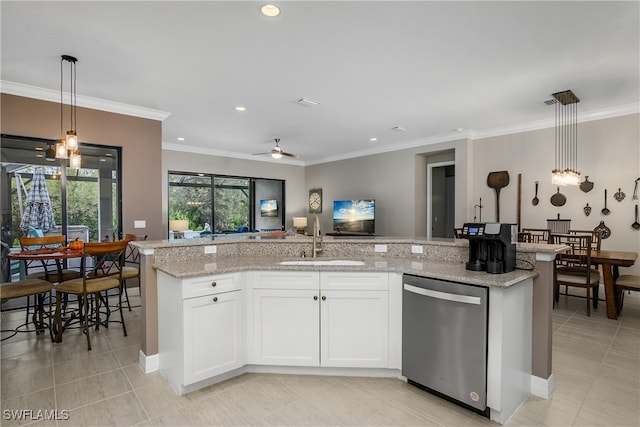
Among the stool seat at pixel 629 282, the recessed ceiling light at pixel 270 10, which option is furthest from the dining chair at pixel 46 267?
the stool seat at pixel 629 282

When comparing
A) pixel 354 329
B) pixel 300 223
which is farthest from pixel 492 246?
pixel 300 223

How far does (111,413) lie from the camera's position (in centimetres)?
210

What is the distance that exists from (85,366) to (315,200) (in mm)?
7066

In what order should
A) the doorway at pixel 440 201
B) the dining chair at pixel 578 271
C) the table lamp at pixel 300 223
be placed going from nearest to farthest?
the dining chair at pixel 578 271 → the doorway at pixel 440 201 → the table lamp at pixel 300 223

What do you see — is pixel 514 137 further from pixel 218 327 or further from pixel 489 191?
pixel 218 327

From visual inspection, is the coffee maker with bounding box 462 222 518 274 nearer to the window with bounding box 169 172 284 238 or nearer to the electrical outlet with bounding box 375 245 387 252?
the electrical outlet with bounding box 375 245 387 252

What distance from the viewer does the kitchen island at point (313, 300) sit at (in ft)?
6.92

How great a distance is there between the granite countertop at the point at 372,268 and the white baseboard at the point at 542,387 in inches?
29.6

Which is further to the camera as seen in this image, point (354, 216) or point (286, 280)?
point (354, 216)

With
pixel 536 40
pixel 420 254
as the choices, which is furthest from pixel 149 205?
pixel 536 40

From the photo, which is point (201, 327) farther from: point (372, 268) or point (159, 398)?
point (372, 268)

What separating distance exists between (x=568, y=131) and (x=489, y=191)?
1466 mm

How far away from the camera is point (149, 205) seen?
482cm

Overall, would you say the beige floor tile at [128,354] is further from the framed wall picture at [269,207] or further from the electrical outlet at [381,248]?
the framed wall picture at [269,207]
